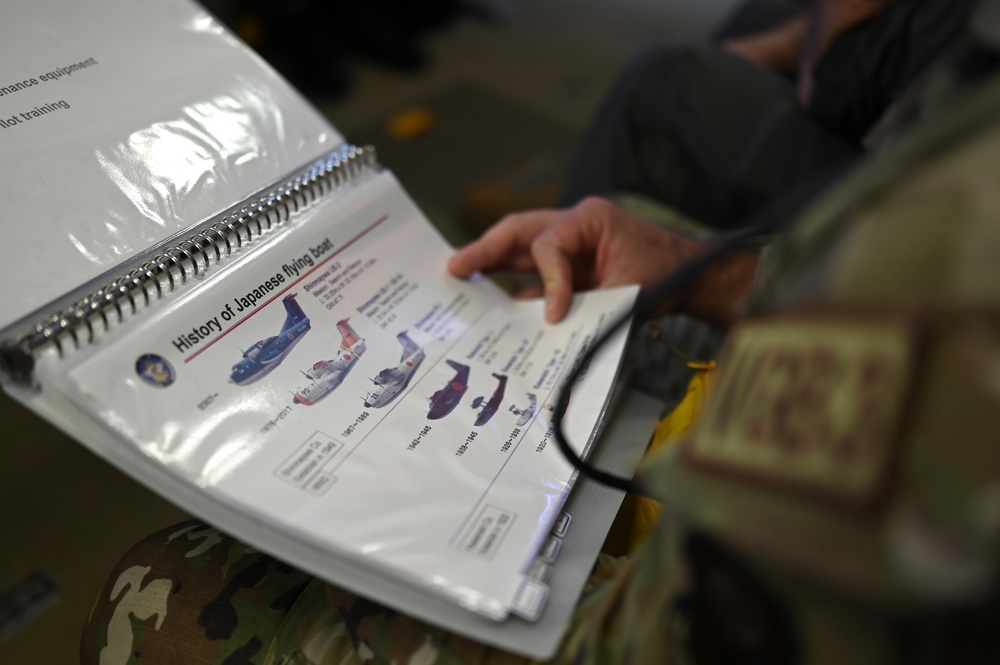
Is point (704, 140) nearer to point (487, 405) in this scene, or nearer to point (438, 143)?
point (487, 405)

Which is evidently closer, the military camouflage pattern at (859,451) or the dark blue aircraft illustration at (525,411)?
the military camouflage pattern at (859,451)

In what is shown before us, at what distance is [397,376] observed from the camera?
0.49m

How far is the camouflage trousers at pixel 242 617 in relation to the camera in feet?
1.27

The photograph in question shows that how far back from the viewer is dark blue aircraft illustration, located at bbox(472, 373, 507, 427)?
479 millimetres

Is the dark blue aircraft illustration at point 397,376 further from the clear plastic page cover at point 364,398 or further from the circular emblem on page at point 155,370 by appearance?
the circular emblem on page at point 155,370

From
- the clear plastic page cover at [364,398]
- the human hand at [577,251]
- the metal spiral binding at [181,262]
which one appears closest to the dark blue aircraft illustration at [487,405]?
the clear plastic page cover at [364,398]

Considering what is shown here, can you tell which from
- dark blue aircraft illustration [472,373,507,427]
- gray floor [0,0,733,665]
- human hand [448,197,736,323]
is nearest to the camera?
dark blue aircraft illustration [472,373,507,427]

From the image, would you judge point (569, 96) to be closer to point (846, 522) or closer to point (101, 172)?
point (101, 172)

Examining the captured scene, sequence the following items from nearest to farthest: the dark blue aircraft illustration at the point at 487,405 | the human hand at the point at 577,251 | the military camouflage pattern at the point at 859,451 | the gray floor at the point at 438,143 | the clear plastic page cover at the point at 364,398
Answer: the military camouflage pattern at the point at 859,451, the clear plastic page cover at the point at 364,398, the dark blue aircraft illustration at the point at 487,405, the human hand at the point at 577,251, the gray floor at the point at 438,143

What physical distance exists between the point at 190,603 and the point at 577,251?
452mm

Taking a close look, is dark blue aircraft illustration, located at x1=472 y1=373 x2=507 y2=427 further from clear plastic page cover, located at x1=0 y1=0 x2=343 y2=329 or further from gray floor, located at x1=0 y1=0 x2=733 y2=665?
gray floor, located at x1=0 y1=0 x2=733 y2=665

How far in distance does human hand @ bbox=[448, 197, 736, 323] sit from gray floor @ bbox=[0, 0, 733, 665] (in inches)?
23.8

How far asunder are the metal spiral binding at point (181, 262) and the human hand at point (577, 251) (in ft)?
0.48

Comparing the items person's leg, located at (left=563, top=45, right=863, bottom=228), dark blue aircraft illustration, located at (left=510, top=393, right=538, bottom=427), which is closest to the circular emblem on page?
dark blue aircraft illustration, located at (left=510, top=393, right=538, bottom=427)
